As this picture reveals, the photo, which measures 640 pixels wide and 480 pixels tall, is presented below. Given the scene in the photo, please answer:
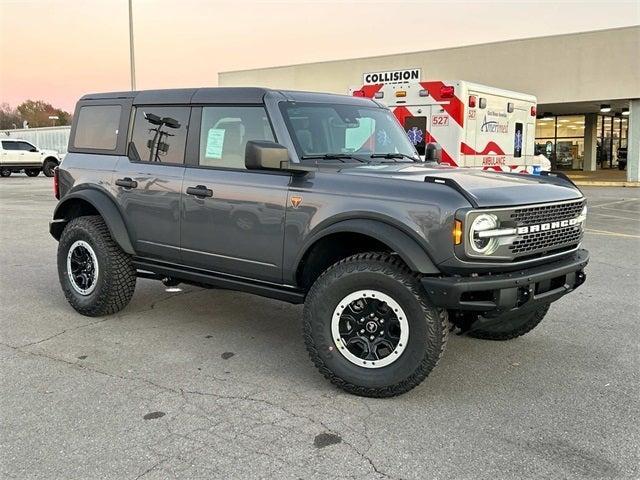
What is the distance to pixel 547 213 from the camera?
157 inches

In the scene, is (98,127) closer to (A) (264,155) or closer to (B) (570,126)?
(A) (264,155)

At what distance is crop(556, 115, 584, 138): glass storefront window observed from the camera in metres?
35.5

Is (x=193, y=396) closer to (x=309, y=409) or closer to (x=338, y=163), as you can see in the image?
(x=309, y=409)

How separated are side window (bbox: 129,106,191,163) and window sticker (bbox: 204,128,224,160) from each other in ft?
0.85

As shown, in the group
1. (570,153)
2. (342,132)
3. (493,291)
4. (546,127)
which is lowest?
(493,291)

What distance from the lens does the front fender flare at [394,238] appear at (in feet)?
12.2

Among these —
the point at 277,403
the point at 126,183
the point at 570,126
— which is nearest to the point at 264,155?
the point at 277,403

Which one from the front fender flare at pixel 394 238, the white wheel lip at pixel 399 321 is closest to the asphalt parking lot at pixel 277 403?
the white wheel lip at pixel 399 321

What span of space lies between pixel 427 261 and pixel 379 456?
1151mm

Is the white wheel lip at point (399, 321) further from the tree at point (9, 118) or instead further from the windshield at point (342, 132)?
the tree at point (9, 118)

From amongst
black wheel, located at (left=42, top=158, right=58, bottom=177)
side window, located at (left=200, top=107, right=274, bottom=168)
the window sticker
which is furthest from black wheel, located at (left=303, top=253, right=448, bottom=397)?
black wheel, located at (left=42, top=158, right=58, bottom=177)

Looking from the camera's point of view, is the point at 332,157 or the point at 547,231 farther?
the point at 332,157

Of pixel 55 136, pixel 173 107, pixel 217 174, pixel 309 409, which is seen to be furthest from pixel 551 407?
pixel 55 136

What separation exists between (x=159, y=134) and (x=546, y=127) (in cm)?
3532
